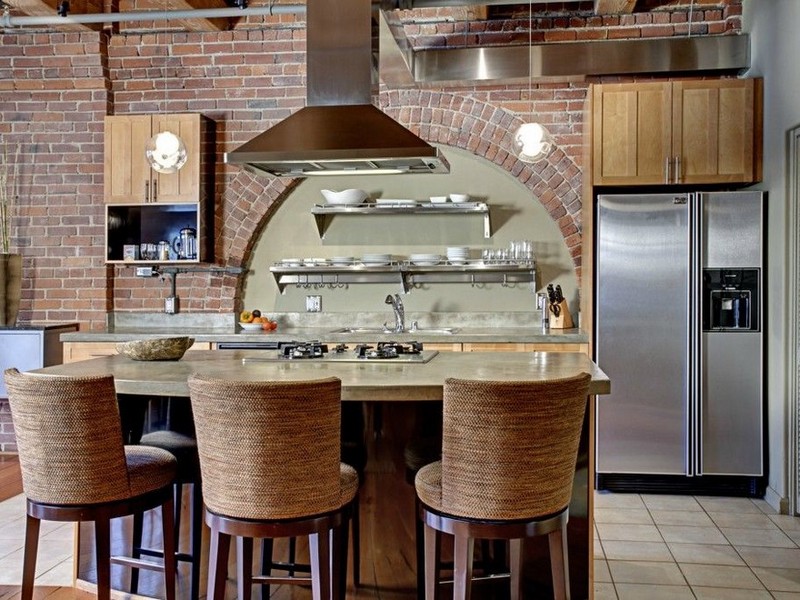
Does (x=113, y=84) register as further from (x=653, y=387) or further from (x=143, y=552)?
(x=653, y=387)

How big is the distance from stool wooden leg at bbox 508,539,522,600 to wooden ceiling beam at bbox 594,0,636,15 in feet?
12.4

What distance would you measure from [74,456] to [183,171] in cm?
346

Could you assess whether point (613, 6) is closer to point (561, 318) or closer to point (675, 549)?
point (561, 318)

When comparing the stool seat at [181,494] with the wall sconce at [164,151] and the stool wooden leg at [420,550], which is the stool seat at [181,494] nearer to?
the stool wooden leg at [420,550]

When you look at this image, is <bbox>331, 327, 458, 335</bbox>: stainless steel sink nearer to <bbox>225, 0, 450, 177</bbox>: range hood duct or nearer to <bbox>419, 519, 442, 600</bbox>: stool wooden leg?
<bbox>225, 0, 450, 177</bbox>: range hood duct

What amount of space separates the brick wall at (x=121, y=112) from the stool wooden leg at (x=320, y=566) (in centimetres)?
375

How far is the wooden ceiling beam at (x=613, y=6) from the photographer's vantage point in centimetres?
477

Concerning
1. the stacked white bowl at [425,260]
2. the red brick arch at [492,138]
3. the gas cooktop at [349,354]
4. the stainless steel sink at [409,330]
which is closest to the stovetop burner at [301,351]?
the gas cooktop at [349,354]

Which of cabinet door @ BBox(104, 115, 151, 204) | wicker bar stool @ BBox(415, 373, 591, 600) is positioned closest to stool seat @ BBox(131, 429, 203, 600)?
wicker bar stool @ BBox(415, 373, 591, 600)

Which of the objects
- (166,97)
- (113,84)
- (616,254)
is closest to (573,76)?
(616,254)

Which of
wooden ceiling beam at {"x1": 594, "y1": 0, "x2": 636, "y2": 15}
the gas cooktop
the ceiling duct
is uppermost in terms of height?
wooden ceiling beam at {"x1": 594, "y1": 0, "x2": 636, "y2": 15}

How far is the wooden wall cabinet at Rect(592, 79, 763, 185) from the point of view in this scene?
15.0 feet

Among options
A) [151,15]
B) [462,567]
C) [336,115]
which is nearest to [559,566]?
[462,567]

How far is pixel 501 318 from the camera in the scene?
544cm
